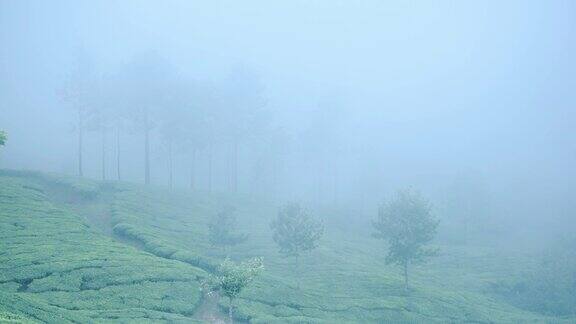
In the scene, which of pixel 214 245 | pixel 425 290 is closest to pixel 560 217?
pixel 425 290

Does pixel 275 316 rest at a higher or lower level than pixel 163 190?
lower

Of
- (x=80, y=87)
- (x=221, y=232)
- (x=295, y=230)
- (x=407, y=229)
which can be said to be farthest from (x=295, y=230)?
(x=80, y=87)

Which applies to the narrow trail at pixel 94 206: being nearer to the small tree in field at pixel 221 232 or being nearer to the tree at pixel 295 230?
the small tree in field at pixel 221 232

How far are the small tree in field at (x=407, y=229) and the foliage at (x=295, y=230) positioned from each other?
7330 mm

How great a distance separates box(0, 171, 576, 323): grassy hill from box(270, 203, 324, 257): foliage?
138 inches

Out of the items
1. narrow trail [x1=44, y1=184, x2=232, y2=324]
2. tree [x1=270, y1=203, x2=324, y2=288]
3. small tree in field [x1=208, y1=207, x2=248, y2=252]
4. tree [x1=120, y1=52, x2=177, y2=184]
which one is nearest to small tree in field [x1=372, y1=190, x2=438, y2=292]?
tree [x1=270, y1=203, x2=324, y2=288]

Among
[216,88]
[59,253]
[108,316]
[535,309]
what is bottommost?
[535,309]

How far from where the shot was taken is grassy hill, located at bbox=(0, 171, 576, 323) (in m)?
29.6

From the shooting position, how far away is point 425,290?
4384cm

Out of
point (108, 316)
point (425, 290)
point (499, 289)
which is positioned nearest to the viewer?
point (108, 316)

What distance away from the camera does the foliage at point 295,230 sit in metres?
41.4

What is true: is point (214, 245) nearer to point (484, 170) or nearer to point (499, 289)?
point (499, 289)

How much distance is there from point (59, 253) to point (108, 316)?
10.8 m

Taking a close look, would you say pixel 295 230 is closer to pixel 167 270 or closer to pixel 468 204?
pixel 167 270
